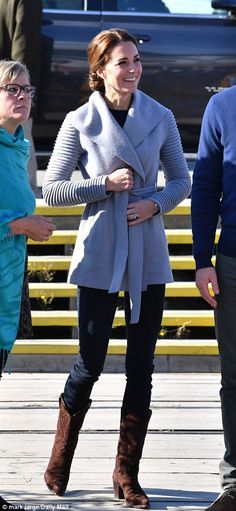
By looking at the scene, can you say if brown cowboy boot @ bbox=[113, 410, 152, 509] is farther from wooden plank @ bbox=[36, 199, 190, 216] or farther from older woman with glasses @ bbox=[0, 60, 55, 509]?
wooden plank @ bbox=[36, 199, 190, 216]

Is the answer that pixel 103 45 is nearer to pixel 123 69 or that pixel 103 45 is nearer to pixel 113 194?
pixel 123 69

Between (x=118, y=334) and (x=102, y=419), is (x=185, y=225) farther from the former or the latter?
(x=102, y=419)

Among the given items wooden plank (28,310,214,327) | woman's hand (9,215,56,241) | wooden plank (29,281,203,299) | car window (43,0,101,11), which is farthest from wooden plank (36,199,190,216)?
woman's hand (9,215,56,241)

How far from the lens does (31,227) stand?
4727 mm

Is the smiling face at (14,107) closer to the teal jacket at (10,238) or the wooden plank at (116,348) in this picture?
the teal jacket at (10,238)

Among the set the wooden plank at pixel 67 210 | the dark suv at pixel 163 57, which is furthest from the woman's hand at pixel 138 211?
the dark suv at pixel 163 57

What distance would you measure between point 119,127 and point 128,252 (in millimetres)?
465

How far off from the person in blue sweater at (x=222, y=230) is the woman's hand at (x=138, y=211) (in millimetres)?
207

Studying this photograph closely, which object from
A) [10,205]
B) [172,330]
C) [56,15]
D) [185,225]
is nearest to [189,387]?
[172,330]

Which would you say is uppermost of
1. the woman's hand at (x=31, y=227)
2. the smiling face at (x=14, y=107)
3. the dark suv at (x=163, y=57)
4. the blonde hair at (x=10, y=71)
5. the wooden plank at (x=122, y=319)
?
the blonde hair at (x=10, y=71)

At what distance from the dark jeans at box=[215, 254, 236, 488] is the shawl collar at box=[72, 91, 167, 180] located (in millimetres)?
521

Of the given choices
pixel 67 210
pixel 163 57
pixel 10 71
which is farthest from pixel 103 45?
pixel 163 57

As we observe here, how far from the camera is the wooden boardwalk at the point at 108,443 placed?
5.22m

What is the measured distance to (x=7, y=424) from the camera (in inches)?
248
